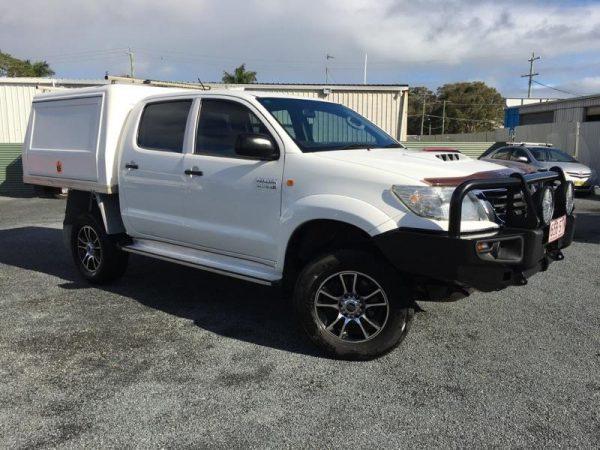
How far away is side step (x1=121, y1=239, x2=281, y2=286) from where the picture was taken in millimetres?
4293

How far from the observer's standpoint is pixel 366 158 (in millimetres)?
3953

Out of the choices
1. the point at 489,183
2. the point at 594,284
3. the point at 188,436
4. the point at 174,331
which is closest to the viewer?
the point at 188,436

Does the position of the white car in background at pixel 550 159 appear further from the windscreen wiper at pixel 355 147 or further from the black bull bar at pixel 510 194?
the black bull bar at pixel 510 194

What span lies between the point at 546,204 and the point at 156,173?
11.0 ft

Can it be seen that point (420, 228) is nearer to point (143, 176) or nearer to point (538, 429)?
point (538, 429)

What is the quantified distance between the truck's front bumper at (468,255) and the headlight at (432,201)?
15 cm

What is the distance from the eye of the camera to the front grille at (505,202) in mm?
3613

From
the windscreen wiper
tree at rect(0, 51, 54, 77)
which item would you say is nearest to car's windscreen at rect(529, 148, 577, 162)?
the windscreen wiper

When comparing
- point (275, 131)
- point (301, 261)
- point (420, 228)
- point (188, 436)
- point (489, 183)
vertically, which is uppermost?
point (275, 131)

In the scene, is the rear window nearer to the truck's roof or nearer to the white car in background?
the truck's roof

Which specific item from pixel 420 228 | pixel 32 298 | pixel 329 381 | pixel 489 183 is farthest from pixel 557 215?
pixel 32 298

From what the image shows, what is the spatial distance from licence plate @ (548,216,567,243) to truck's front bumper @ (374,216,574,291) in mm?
340

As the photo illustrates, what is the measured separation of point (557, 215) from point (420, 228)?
1.45m

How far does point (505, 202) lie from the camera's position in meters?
3.72
